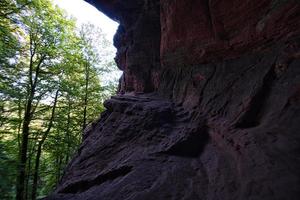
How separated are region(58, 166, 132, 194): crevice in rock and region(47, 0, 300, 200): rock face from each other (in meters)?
0.03

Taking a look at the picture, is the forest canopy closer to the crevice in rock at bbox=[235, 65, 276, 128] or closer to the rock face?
the rock face

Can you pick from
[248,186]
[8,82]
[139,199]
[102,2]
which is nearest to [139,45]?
[102,2]

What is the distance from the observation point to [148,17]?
1304 centimetres

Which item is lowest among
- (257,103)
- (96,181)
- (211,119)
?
(96,181)

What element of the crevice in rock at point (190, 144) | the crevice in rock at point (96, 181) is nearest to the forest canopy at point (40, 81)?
the crevice in rock at point (96, 181)

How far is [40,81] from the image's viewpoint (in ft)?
44.8

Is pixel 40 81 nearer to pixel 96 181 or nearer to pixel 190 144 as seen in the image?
pixel 96 181

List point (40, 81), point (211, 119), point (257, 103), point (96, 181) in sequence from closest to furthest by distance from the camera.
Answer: point (257, 103) < point (211, 119) < point (96, 181) < point (40, 81)

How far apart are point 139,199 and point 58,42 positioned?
12256 mm

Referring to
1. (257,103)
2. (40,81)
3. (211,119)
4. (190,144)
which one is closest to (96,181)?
(190,144)

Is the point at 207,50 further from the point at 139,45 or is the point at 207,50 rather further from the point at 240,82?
the point at 139,45

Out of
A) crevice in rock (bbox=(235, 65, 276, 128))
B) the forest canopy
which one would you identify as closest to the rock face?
crevice in rock (bbox=(235, 65, 276, 128))

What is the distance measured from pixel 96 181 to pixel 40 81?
359 inches

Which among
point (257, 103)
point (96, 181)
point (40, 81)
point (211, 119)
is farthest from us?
point (40, 81)
